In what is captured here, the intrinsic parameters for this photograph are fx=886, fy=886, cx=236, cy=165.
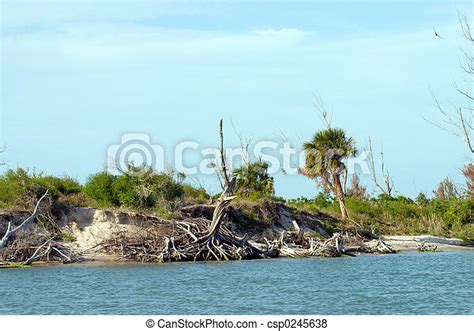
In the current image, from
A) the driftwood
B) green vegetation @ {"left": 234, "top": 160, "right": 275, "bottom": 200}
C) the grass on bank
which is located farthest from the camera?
green vegetation @ {"left": 234, "top": 160, "right": 275, "bottom": 200}

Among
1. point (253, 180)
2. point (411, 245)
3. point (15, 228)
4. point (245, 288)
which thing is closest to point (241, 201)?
point (253, 180)

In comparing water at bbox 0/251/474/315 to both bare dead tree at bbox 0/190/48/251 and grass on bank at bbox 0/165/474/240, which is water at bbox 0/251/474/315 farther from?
grass on bank at bbox 0/165/474/240

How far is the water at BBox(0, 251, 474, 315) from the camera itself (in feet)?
82.0

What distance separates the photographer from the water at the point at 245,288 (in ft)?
82.0

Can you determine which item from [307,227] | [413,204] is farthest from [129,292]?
[413,204]

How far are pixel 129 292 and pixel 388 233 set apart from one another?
2623 cm

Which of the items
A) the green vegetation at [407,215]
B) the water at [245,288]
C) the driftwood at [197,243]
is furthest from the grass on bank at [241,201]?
the water at [245,288]

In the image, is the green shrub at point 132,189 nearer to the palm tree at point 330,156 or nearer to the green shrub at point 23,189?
the green shrub at point 23,189

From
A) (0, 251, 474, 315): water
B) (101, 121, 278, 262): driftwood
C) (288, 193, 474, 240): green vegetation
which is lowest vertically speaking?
(0, 251, 474, 315): water

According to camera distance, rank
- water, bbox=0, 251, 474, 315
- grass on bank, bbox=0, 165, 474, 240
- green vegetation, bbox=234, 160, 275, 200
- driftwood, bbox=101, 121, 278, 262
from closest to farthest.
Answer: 1. water, bbox=0, 251, 474, 315
2. driftwood, bbox=101, 121, 278, 262
3. grass on bank, bbox=0, 165, 474, 240
4. green vegetation, bbox=234, 160, 275, 200

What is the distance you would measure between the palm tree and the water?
11586mm

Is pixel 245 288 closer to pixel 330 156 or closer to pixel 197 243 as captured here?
pixel 197 243

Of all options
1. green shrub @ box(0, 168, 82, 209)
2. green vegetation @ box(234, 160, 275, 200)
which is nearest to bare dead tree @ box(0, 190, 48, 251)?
green shrub @ box(0, 168, 82, 209)

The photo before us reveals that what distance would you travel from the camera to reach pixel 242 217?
43.4m
